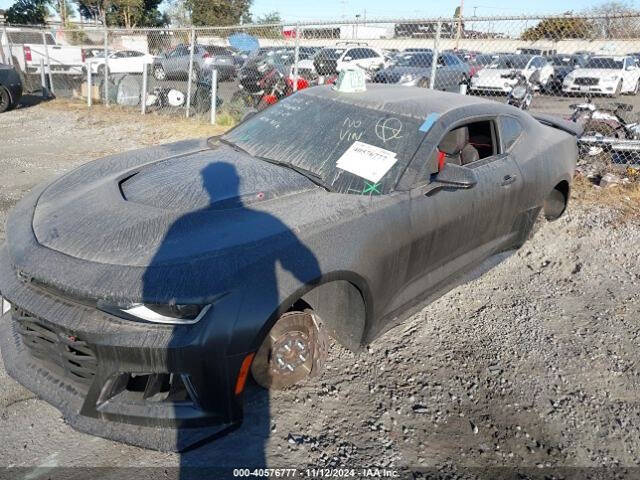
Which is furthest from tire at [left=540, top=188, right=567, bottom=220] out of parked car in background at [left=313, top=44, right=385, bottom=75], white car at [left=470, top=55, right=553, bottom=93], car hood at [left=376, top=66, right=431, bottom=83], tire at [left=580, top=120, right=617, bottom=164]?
white car at [left=470, top=55, right=553, bottom=93]

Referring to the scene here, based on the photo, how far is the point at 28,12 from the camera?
41.6 metres

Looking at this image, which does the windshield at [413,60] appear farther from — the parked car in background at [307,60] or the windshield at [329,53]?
the parked car in background at [307,60]

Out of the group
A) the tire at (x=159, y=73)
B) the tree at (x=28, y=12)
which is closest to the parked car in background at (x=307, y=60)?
the tire at (x=159, y=73)

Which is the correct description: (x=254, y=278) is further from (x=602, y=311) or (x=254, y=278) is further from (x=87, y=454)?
(x=602, y=311)

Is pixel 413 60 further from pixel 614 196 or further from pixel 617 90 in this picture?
pixel 614 196

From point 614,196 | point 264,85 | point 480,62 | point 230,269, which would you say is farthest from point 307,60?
point 230,269

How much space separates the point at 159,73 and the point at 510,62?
35.8ft

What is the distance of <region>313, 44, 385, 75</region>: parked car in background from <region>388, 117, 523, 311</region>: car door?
10.2m

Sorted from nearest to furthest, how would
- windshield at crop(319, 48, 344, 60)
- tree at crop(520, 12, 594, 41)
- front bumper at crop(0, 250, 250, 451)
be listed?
front bumper at crop(0, 250, 250, 451) < tree at crop(520, 12, 594, 41) < windshield at crop(319, 48, 344, 60)

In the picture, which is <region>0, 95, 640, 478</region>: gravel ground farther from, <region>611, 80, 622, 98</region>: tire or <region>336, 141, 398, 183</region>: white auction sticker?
<region>611, 80, 622, 98</region>: tire

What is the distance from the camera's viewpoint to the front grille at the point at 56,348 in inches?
82.4

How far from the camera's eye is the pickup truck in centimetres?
1522

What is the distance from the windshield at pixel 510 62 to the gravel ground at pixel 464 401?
13242mm

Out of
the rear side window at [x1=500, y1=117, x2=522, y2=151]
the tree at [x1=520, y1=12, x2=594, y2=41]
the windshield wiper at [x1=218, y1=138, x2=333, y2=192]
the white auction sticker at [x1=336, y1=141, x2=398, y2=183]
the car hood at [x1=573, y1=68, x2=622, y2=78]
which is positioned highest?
the tree at [x1=520, y1=12, x2=594, y2=41]
